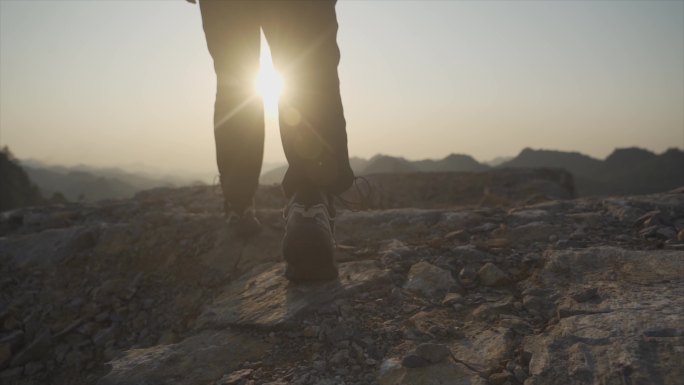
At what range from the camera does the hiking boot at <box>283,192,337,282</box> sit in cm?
166

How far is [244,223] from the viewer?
2426 mm

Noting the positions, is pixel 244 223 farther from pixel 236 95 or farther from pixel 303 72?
pixel 303 72

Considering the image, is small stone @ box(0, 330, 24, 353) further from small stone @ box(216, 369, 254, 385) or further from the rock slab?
small stone @ box(216, 369, 254, 385)

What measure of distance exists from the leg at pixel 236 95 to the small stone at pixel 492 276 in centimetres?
131

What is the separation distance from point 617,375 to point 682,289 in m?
0.56

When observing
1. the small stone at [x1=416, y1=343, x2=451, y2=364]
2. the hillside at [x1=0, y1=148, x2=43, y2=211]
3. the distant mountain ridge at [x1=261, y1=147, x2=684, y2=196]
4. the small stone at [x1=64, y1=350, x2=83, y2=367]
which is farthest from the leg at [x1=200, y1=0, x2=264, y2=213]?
the hillside at [x1=0, y1=148, x2=43, y2=211]

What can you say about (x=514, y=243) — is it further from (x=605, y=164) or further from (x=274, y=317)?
(x=605, y=164)

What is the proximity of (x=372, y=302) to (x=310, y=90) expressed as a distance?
0.95 metres

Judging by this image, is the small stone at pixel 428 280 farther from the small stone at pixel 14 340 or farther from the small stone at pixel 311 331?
the small stone at pixel 14 340

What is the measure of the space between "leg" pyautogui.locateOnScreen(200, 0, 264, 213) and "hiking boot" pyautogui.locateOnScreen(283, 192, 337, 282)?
56cm

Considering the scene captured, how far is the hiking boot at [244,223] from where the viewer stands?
2428 millimetres

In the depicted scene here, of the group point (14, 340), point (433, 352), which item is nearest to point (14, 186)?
point (14, 340)

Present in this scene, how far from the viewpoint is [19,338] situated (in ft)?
6.22

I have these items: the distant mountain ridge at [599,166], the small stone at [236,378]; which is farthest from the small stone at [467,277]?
the distant mountain ridge at [599,166]
